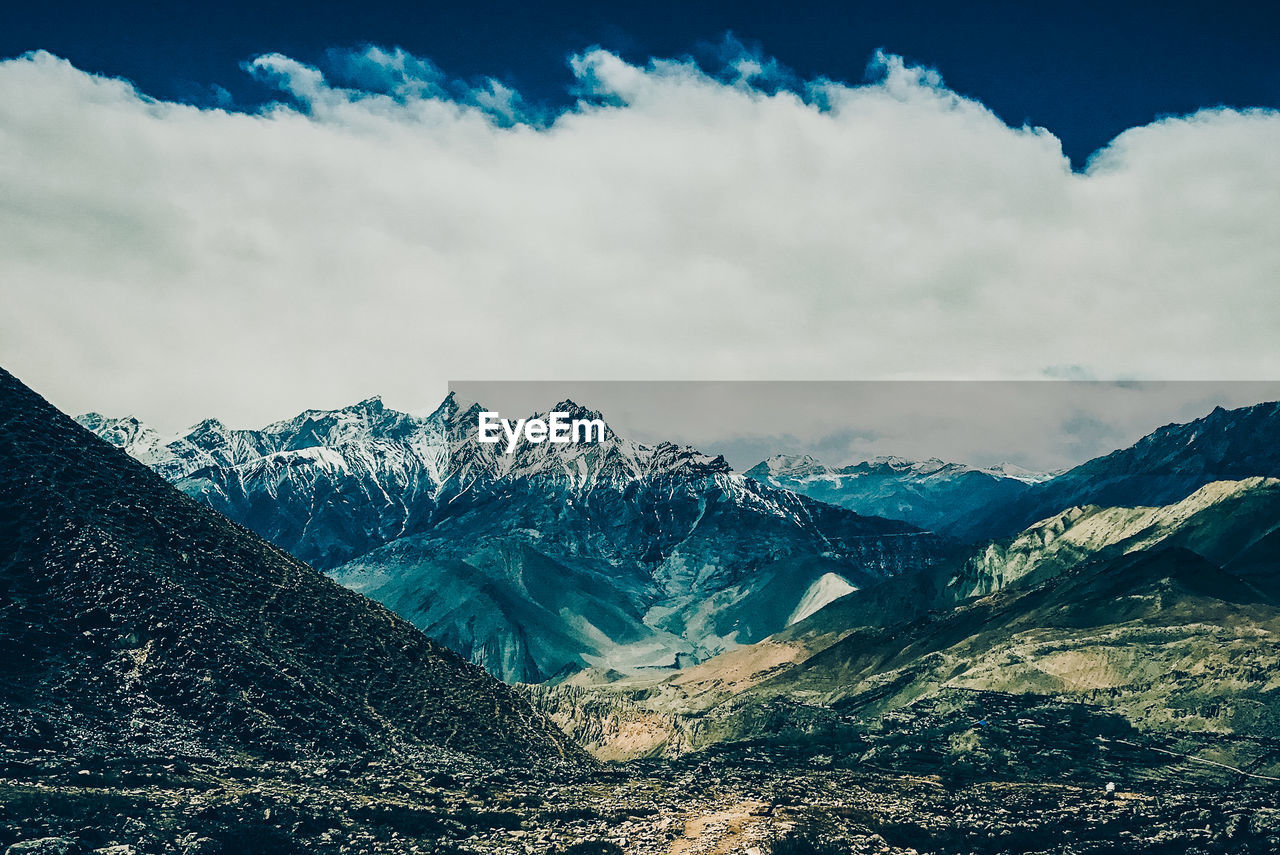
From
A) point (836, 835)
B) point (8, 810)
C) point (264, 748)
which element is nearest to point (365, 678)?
point (264, 748)

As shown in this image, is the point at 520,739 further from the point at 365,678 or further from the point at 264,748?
the point at 264,748

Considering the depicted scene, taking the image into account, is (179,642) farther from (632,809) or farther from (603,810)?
(632,809)

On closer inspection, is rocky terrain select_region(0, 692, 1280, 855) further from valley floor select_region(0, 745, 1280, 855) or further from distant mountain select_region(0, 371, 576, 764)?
distant mountain select_region(0, 371, 576, 764)

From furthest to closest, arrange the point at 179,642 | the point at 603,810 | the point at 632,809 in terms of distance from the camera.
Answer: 1. the point at 632,809
2. the point at 603,810
3. the point at 179,642

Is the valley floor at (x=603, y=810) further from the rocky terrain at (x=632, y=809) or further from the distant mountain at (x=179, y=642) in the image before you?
the distant mountain at (x=179, y=642)

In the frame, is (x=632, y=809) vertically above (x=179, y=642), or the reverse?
(x=179, y=642)

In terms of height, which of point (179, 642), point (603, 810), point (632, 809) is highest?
point (179, 642)

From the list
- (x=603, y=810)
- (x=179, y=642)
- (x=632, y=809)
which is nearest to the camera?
(x=179, y=642)

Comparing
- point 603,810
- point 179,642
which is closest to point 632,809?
point 603,810

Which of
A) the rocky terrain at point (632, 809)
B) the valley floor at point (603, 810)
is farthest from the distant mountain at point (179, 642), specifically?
the valley floor at point (603, 810)

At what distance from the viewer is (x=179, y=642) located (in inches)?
5315

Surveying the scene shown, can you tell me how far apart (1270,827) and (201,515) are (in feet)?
595

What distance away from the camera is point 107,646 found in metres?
129

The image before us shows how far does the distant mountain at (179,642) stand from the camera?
4897 inches
